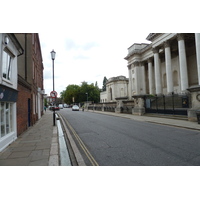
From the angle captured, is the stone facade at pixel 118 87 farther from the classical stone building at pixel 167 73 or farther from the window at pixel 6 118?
the window at pixel 6 118

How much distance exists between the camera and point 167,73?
27531mm

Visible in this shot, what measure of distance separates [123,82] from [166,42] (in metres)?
30.7

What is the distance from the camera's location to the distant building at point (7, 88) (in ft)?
19.0

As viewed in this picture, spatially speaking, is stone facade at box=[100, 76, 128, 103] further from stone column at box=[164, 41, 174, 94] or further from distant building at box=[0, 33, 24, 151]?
distant building at box=[0, 33, 24, 151]

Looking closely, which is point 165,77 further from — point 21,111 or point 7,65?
point 7,65

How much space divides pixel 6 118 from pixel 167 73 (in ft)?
90.2

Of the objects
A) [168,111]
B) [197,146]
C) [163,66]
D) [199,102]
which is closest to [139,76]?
[163,66]

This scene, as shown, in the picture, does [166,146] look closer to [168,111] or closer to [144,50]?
[168,111]

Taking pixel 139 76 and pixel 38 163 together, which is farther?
pixel 139 76

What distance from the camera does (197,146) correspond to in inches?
224

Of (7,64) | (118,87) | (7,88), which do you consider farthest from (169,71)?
(118,87)

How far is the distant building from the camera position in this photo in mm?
5781

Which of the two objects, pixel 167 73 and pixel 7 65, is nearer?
pixel 7 65

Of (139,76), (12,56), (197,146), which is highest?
(139,76)
